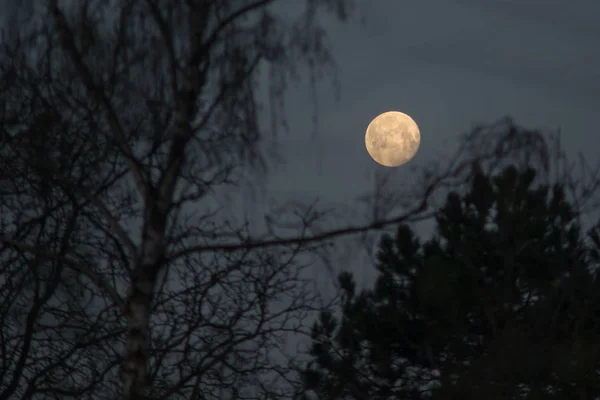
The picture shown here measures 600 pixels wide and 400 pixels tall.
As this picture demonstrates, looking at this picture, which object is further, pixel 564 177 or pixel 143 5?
pixel 564 177

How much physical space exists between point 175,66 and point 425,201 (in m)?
1.66

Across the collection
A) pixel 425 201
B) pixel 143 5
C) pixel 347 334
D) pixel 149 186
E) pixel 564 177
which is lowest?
pixel 425 201

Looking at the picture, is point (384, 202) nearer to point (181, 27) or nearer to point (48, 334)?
point (181, 27)

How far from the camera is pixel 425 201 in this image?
15.7ft

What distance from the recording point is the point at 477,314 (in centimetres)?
1473

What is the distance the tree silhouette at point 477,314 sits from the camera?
9.59m

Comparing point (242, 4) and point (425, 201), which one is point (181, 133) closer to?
point (242, 4)

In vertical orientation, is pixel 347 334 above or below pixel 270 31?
above

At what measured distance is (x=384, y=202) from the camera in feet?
15.9

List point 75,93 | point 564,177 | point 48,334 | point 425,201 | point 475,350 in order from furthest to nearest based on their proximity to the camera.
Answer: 1. point 475,350
2. point 564,177
3. point 48,334
4. point 75,93
5. point 425,201

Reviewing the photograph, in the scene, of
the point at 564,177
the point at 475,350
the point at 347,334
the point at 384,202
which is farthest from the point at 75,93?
the point at 475,350

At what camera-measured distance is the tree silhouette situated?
31.4 ft

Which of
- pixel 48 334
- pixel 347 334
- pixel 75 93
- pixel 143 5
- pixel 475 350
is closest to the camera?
pixel 143 5

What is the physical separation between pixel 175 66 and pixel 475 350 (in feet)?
34.1
